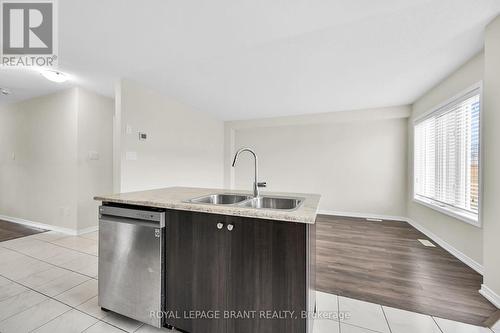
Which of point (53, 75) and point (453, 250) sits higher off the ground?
point (53, 75)

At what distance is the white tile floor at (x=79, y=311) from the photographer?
1482 mm

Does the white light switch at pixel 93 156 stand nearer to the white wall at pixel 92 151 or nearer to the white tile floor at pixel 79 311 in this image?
the white wall at pixel 92 151

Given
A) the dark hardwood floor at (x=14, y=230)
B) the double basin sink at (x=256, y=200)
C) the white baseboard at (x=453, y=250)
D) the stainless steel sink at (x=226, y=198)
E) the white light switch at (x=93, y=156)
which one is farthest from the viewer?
the white light switch at (x=93, y=156)

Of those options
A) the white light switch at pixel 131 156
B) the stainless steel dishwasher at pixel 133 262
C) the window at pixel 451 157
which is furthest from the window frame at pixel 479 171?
the white light switch at pixel 131 156

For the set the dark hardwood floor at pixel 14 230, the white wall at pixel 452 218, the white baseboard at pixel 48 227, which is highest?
the white wall at pixel 452 218

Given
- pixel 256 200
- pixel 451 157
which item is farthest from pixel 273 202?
pixel 451 157

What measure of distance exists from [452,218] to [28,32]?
5081mm

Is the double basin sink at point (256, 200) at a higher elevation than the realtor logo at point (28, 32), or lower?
lower

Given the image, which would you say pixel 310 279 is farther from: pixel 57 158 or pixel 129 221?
pixel 57 158

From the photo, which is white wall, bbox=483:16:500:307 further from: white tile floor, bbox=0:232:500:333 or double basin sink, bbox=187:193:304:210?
double basin sink, bbox=187:193:304:210

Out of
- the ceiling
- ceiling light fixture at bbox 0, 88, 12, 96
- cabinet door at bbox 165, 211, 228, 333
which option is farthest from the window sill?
ceiling light fixture at bbox 0, 88, 12, 96

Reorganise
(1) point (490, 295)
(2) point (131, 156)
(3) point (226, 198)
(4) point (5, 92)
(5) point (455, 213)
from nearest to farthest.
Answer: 1. (1) point (490, 295)
2. (3) point (226, 198)
3. (5) point (455, 213)
4. (2) point (131, 156)
5. (4) point (5, 92)

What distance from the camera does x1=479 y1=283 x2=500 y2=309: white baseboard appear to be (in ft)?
5.61

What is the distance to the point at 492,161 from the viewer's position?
6.04ft
